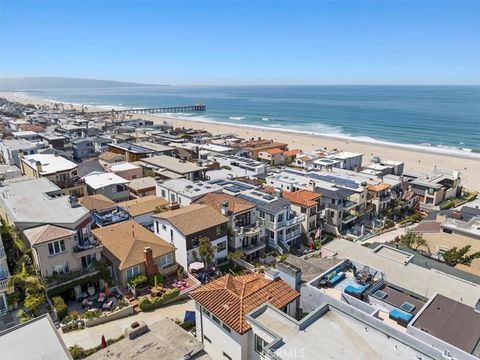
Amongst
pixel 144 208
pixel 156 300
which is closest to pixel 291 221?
pixel 144 208

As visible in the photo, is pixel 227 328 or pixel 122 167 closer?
pixel 227 328

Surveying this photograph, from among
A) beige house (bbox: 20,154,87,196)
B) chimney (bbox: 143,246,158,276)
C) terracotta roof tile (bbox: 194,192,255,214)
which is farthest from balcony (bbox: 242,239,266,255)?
beige house (bbox: 20,154,87,196)

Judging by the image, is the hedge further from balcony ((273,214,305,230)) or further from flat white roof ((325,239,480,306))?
flat white roof ((325,239,480,306))

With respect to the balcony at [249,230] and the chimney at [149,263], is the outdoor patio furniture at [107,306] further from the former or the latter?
the balcony at [249,230]

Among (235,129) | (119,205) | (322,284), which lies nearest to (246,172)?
(119,205)

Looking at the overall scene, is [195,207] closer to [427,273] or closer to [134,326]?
[134,326]

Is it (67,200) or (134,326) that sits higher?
(67,200)

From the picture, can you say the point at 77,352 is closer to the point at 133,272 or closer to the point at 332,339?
the point at 133,272
